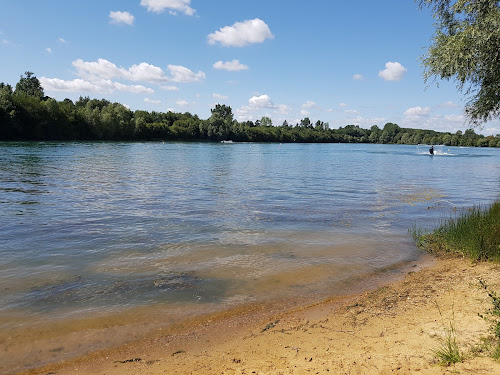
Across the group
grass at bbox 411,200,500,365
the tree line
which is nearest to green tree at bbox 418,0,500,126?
grass at bbox 411,200,500,365

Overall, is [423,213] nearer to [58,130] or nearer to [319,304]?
[319,304]

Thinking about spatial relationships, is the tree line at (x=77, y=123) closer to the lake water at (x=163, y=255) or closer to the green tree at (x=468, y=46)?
the lake water at (x=163, y=255)

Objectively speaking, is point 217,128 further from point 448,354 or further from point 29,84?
point 448,354

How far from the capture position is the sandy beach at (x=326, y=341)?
5109 millimetres

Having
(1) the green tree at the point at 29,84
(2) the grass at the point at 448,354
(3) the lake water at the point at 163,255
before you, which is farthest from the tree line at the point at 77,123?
(2) the grass at the point at 448,354

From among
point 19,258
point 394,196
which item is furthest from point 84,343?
point 394,196

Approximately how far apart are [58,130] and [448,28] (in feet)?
388

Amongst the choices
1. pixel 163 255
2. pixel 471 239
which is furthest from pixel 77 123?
pixel 471 239

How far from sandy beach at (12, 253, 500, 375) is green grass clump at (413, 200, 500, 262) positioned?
2.45 metres

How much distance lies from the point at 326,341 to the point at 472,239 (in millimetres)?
7342

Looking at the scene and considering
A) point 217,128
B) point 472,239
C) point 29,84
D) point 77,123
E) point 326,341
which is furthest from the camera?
point 217,128

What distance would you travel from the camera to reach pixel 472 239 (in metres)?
10.8

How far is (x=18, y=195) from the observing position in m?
21.7

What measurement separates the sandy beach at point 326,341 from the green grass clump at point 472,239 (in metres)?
2.45
